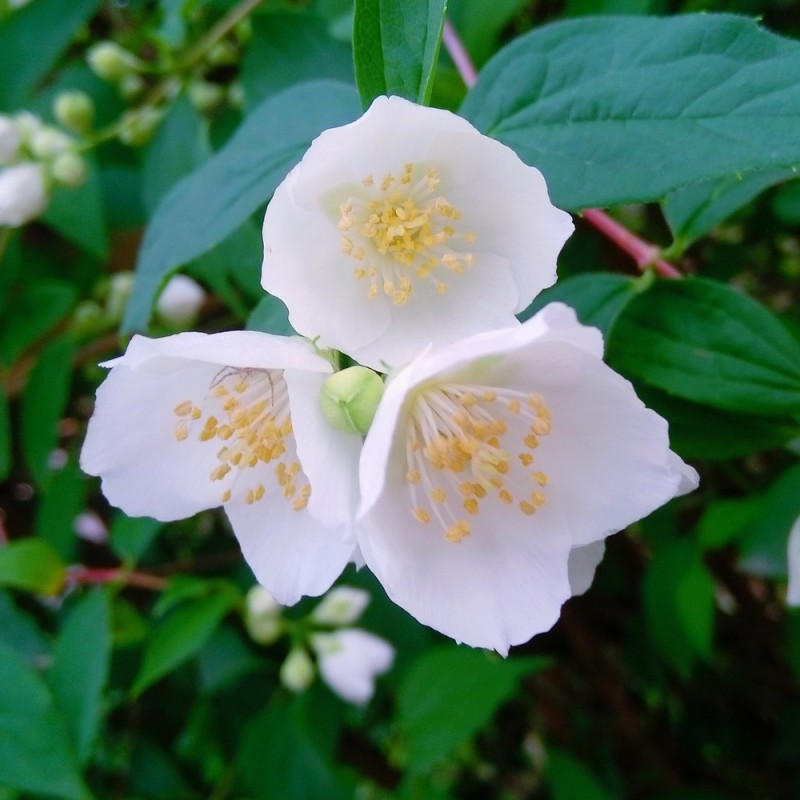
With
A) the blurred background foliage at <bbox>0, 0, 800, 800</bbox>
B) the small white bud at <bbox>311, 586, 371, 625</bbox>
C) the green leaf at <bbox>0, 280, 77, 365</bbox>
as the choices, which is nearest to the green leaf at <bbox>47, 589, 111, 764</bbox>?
the blurred background foliage at <bbox>0, 0, 800, 800</bbox>

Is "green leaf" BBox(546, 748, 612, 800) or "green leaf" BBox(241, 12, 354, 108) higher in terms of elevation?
"green leaf" BBox(241, 12, 354, 108)

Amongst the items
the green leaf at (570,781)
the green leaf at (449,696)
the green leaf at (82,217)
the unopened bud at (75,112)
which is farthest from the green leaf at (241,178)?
the green leaf at (570,781)

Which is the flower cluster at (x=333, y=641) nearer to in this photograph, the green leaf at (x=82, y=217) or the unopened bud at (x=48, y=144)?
the green leaf at (x=82, y=217)

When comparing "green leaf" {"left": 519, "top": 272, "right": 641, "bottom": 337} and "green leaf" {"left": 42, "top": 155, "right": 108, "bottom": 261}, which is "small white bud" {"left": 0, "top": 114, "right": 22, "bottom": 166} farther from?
"green leaf" {"left": 519, "top": 272, "right": 641, "bottom": 337}

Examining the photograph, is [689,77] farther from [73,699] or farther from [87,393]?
[87,393]

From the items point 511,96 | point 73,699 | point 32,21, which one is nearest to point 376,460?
point 511,96

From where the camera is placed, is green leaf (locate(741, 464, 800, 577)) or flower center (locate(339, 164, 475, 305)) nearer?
flower center (locate(339, 164, 475, 305))

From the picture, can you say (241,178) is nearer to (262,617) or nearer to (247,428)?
(247,428)
